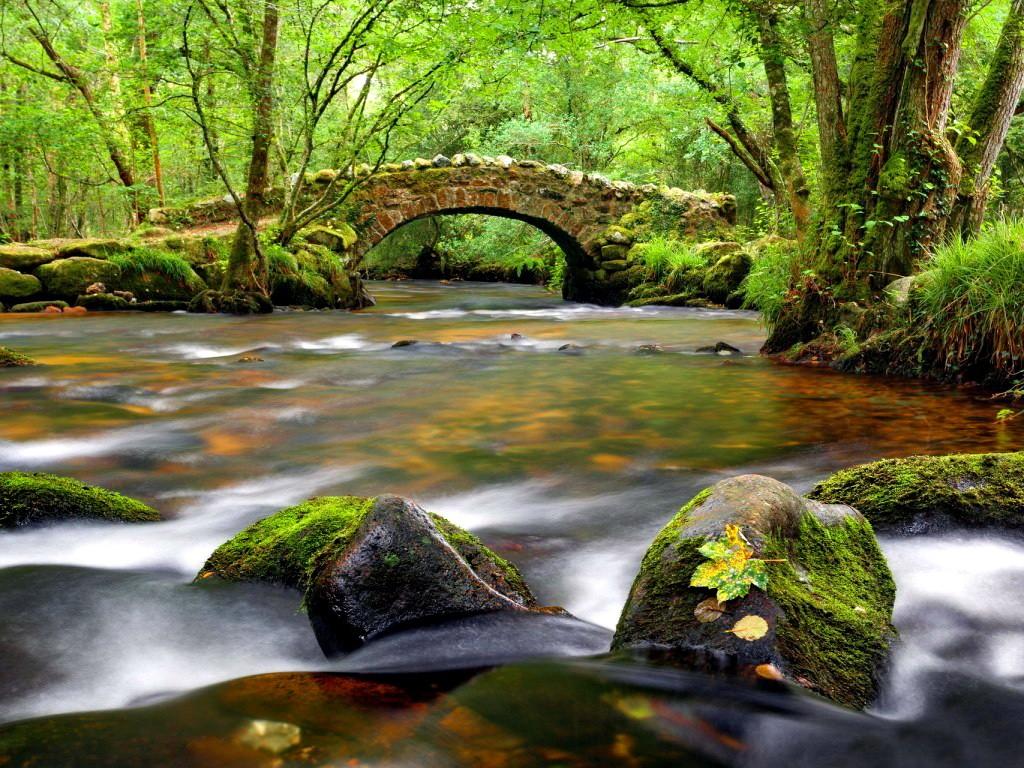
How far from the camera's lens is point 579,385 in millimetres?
6527

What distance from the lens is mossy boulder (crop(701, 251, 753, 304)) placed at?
14.0 metres

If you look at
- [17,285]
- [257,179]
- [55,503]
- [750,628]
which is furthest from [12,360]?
[750,628]

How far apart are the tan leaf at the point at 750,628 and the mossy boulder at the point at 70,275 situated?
12916 mm

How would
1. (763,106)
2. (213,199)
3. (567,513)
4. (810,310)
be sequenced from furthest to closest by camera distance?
(213,199) < (763,106) < (810,310) < (567,513)

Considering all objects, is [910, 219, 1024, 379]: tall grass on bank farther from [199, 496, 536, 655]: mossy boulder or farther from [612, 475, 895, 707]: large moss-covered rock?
[199, 496, 536, 655]: mossy boulder

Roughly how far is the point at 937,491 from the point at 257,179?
10979 mm

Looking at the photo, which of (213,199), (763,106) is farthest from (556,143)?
(213,199)

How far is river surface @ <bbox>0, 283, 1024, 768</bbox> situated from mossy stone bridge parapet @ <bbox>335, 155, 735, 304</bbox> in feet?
33.0

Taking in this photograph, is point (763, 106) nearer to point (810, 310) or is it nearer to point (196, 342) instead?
point (810, 310)

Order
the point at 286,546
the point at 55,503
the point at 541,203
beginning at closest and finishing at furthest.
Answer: the point at 286,546 → the point at 55,503 → the point at 541,203

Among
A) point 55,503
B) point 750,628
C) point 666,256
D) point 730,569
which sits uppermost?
point 666,256

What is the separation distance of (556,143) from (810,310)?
17403mm

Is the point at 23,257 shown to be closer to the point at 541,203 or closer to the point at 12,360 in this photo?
the point at 12,360

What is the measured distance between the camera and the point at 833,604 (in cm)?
189
